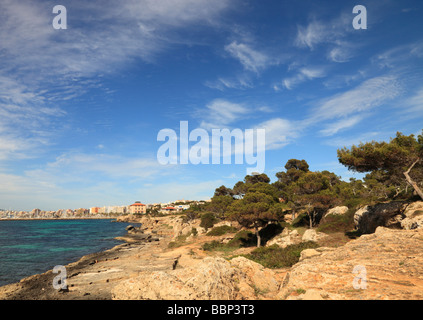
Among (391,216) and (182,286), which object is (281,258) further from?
(182,286)

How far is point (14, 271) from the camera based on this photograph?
3158 centimetres

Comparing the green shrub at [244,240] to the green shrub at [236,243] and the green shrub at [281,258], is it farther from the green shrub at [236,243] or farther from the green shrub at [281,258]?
the green shrub at [281,258]

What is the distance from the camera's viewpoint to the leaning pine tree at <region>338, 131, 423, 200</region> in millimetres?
22078

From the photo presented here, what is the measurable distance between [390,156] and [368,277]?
18248mm

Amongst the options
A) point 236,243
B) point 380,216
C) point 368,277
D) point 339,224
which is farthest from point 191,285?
point 339,224

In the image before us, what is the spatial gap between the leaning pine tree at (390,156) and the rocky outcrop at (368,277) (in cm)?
1130

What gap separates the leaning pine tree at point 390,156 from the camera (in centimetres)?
2208

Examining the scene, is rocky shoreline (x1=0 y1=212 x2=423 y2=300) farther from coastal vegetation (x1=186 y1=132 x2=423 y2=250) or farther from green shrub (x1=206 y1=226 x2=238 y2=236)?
green shrub (x1=206 y1=226 x2=238 y2=236)

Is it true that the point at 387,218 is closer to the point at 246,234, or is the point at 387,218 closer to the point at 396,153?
the point at 396,153

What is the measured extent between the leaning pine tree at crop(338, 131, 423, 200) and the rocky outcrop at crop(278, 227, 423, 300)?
11299 mm

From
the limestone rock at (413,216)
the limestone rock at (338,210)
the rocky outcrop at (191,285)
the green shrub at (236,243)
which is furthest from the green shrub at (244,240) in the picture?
the rocky outcrop at (191,285)
